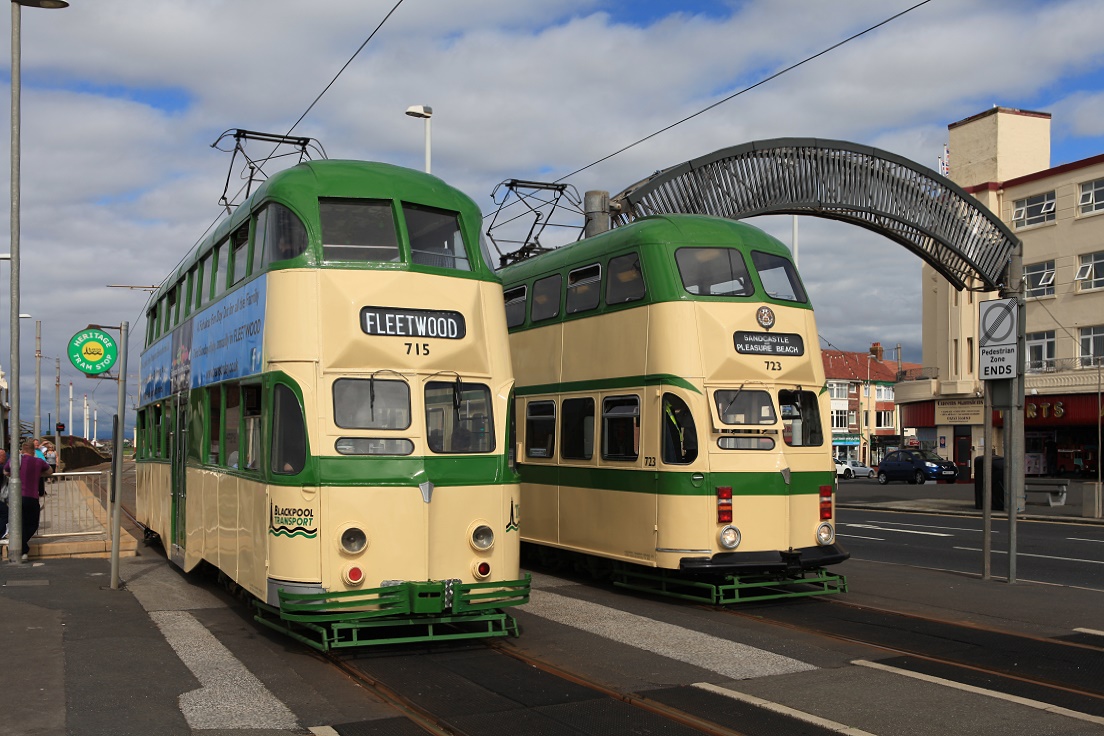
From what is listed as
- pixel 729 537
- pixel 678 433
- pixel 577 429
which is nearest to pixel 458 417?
pixel 678 433

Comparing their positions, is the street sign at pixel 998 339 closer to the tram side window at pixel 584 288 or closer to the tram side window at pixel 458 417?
the tram side window at pixel 584 288

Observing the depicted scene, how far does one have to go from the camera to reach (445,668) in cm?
907

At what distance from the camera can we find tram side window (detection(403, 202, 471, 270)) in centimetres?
1002

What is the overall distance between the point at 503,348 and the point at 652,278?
2985 mm

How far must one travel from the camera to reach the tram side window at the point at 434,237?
10016 mm

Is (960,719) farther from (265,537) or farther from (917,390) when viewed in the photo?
(917,390)

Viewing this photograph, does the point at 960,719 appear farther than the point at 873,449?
No

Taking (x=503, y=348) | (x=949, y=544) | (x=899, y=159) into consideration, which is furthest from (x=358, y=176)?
(x=899, y=159)

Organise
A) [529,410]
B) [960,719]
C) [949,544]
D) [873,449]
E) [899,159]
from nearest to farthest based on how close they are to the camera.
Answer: [960,719]
[529,410]
[949,544]
[899,159]
[873,449]

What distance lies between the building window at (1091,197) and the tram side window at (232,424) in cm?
4330

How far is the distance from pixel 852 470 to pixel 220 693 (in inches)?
2327

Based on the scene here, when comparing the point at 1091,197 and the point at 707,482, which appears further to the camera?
the point at 1091,197

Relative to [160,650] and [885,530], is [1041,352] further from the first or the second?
[160,650]

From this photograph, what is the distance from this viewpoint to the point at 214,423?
11.9 m
